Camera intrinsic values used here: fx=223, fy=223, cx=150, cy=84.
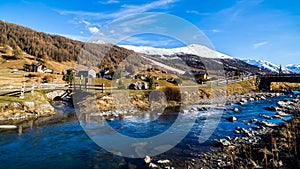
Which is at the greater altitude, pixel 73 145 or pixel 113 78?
pixel 113 78

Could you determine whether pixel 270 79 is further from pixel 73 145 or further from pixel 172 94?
pixel 73 145

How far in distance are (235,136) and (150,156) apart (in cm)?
692

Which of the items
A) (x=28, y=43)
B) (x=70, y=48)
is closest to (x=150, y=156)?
(x=28, y=43)

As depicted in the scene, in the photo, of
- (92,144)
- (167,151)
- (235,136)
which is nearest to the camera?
(167,151)

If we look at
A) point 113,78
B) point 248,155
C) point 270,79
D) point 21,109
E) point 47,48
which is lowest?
point 248,155

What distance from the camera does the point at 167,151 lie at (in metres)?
13.0

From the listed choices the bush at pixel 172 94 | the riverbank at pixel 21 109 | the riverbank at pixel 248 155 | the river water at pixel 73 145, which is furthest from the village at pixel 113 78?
the riverbank at pixel 248 155

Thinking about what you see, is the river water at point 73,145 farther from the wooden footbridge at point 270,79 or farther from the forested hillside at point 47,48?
the forested hillside at point 47,48

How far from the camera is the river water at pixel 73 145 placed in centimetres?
1131

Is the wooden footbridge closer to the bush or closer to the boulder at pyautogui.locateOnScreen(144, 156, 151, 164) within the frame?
the bush

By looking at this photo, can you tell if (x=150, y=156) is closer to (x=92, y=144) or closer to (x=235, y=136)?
(x=92, y=144)

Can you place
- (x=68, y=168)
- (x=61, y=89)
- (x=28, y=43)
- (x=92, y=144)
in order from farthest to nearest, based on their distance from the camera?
(x=28, y=43) → (x=61, y=89) → (x=92, y=144) → (x=68, y=168)

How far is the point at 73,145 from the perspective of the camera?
1406 cm

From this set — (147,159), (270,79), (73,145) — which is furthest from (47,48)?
(147,159)
